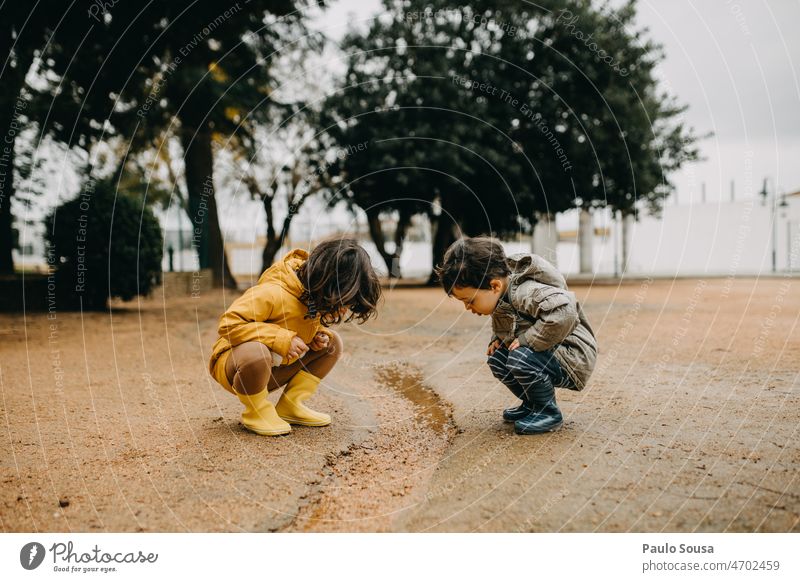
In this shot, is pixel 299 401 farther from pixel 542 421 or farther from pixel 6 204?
pixel 6 204

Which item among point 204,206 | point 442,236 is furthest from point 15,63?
point 442,236

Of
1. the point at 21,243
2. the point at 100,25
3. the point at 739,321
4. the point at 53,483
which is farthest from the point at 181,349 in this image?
the point at 21,243

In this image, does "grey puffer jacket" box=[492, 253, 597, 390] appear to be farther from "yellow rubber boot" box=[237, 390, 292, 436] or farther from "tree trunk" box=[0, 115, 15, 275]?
"tree trunk" box=[0, 115, 15, 275]

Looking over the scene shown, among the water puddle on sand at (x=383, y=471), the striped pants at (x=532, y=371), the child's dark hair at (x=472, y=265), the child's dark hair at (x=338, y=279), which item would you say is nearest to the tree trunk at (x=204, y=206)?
the water puddle on sand at (x=383, y=471)

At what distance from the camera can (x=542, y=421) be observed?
346 centimetres

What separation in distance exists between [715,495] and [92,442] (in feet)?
10.1

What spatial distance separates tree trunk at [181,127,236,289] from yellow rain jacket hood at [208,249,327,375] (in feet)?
42.9

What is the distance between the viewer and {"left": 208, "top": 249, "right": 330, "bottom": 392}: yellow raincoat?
3.34 m

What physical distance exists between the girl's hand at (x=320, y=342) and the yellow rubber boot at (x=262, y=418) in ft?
1.16

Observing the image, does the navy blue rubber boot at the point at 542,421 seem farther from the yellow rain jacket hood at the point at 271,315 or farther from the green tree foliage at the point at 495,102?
the green tree foliage at the point at 495,102

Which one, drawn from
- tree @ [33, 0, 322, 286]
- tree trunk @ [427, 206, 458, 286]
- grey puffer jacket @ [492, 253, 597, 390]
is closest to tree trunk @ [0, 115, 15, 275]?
tree @ [33, 0, 322, 286]

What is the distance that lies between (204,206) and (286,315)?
14607 mm

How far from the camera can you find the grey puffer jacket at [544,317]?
3230mm
